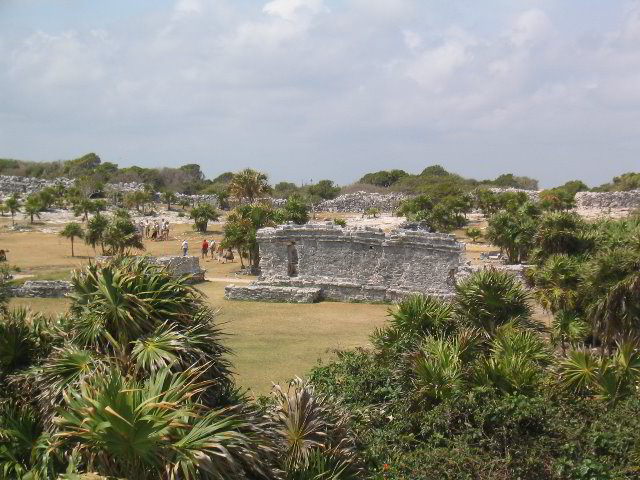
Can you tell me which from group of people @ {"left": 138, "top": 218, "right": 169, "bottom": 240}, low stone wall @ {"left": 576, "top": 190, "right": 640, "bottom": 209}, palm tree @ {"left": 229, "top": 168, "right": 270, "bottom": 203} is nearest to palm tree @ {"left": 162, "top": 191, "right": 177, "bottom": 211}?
group of people @ {"left": 138, "top": 218, "right": 169, "bottom": 240}

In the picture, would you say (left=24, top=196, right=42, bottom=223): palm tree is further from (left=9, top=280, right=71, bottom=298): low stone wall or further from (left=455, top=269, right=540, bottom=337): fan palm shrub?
(left=455, top=269, right=540, bottom=337): fan palm shrub

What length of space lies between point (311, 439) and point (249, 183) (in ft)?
123

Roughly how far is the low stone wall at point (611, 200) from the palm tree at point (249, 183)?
29.0 m

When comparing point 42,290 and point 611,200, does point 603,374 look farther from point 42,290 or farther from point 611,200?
point 611,200

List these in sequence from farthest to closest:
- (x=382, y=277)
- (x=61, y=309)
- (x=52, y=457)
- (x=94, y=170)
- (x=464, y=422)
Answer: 1. (x=94, y=170)
2. (x=382, y=277)
3. (x=61, y=309)
4. (x=464, y=422)
5. (x=52, y=457)

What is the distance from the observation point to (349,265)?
24219 mm

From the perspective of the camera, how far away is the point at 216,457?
5.20 meters

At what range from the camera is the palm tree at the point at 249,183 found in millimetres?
43625

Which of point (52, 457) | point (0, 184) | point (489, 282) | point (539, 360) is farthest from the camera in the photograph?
point (0, 184)

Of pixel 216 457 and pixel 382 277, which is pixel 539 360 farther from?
pixel 382 277

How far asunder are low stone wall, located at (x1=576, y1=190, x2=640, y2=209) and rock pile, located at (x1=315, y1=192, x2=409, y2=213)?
17103 millimetres

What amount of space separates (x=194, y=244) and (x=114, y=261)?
34.4 meters

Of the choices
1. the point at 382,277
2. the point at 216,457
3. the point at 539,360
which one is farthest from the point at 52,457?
the point at 382,277

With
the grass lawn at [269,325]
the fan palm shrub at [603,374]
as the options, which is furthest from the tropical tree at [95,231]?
the fan palm shrub at [603,374]
